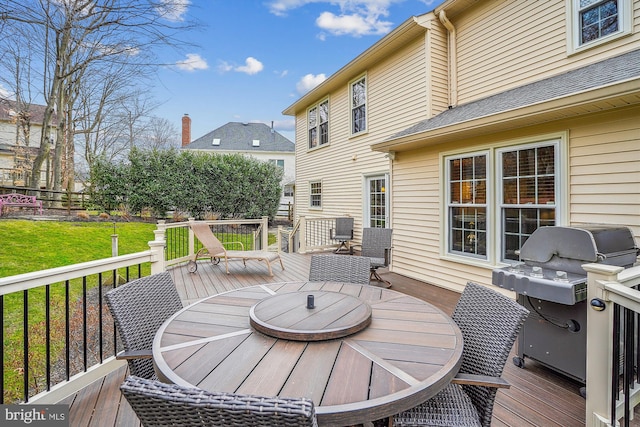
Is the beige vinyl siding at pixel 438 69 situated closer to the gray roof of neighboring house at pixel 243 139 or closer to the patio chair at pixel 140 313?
the patio chair at pixel 140 313

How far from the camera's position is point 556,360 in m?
2.53

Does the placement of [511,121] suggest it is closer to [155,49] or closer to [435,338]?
[435,338]

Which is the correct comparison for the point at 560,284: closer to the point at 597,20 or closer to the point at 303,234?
the point at 597,20

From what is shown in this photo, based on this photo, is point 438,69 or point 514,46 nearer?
point 514,46

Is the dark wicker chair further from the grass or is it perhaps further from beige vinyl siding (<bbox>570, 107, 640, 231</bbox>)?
beige vinyl siding (<bbox>570, 107, 640, 231</bbox>)

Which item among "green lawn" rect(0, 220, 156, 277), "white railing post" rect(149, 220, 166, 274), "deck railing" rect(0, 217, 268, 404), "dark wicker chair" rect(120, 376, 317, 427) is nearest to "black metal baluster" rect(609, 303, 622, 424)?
"dark wicker chair" rect(120, 376, 317, 427)

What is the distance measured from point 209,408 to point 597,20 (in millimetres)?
6142

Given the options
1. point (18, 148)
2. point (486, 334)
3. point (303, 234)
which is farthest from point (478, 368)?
point (18, 148)

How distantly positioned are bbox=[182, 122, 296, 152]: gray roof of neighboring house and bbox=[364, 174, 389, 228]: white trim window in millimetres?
16723

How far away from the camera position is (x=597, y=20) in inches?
168

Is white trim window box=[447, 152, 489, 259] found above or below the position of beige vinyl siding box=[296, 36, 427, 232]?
below

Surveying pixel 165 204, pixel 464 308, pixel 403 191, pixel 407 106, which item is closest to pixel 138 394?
pixel 464 308

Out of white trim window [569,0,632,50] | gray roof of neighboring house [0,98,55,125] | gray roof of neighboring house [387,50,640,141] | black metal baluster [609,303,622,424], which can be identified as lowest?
black metal baluster [609,303,622,424]

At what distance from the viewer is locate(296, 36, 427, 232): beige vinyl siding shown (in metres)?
6.67
